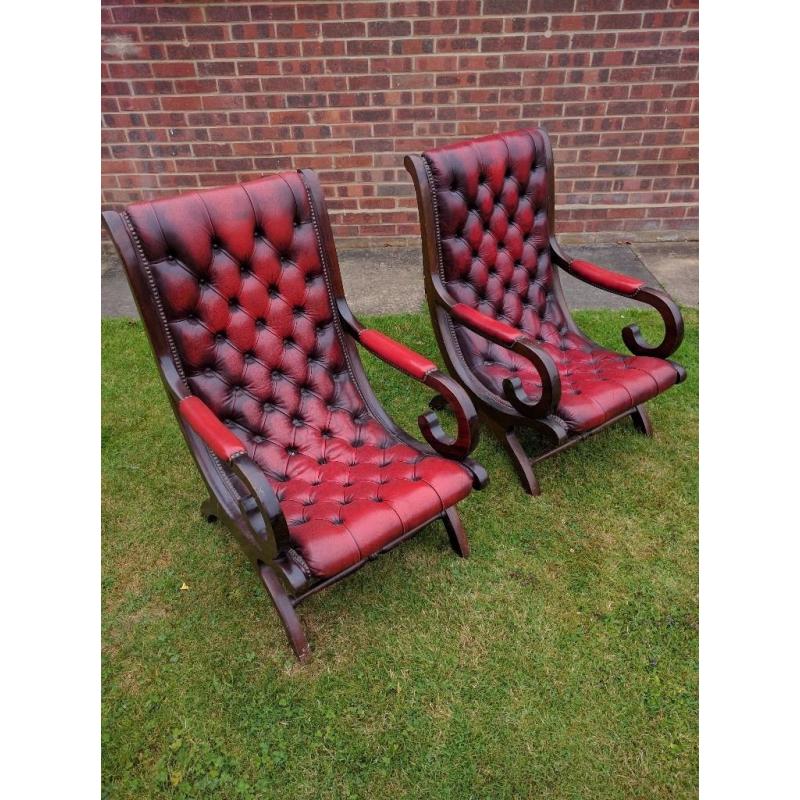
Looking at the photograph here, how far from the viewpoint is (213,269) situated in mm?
2010

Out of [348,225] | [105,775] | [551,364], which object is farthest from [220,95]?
[105,775]

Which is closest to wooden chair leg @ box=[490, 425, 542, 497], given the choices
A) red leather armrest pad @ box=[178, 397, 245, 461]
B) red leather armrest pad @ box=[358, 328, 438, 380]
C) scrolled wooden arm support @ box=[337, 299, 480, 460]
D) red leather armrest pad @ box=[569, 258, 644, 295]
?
scrolled wooden arm support @ box=[337, 299, 480, 460]

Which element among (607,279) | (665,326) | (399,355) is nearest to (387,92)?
(607,279)

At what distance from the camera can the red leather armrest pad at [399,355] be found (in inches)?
78.7

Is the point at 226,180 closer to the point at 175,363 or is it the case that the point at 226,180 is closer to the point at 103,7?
the point at 103,7

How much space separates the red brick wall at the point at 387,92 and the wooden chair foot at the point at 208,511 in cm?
265

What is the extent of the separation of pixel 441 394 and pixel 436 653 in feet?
2.75

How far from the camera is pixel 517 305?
2748 mm

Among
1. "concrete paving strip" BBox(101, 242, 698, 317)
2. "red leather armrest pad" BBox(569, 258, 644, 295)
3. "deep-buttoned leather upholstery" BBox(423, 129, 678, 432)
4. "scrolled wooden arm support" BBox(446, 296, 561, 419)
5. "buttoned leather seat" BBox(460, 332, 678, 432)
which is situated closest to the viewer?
"scrolled wooden arm support" BBox(446, 296, 561, 419)

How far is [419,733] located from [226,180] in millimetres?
3680

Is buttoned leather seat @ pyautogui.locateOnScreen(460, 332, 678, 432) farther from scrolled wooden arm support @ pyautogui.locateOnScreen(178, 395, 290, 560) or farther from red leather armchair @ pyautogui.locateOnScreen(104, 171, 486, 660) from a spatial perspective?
scrolled wooden arm support @ pyautogui.locateOnScreen(178, 395, 290, 560)

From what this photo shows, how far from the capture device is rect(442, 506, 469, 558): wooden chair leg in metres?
2.17

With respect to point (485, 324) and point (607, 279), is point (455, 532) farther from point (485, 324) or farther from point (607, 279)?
point (607, 279)

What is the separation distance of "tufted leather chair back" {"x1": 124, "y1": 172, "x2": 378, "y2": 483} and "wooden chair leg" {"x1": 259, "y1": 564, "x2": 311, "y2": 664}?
1.16ft
